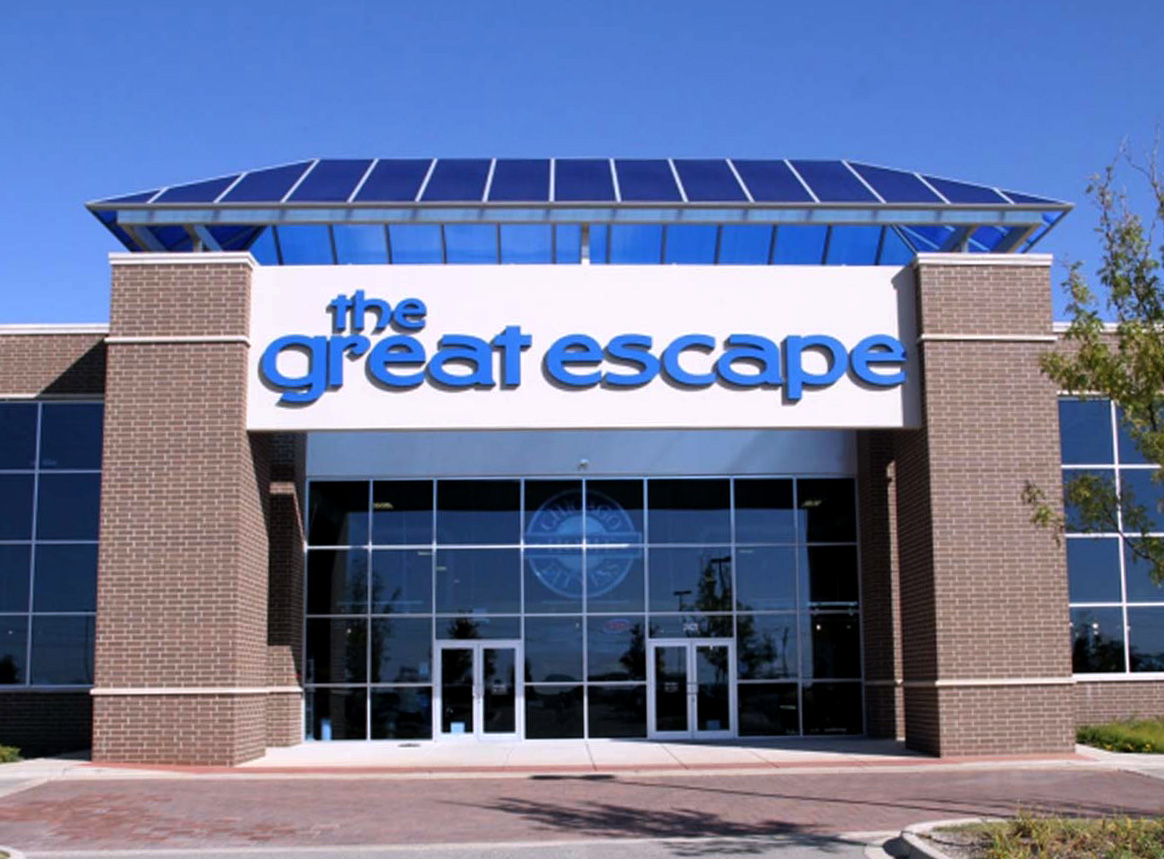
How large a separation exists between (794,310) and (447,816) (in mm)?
10925

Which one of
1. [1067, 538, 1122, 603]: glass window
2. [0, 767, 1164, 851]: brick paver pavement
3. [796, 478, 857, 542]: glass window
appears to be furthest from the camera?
[796, 478, 857, 542]: glass window

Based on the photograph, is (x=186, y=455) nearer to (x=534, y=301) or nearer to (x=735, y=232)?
(x=534, y=301)

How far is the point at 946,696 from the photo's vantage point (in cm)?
2056

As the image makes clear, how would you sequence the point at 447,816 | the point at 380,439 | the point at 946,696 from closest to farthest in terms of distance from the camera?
the point at 447,816
the point at 946,696
the point at 380,439

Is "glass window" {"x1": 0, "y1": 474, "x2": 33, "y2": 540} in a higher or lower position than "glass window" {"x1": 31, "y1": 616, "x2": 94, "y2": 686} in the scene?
higher

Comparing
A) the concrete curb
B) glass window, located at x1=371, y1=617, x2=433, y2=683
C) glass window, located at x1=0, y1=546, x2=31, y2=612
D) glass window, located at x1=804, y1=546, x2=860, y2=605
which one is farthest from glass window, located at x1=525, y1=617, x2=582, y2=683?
the concrete curb

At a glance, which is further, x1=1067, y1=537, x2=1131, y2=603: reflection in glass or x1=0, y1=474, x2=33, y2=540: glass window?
x1=0, y1=474, x2=33, y2=540: glass window

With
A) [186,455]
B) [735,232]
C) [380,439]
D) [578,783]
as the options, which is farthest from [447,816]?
[735,232]

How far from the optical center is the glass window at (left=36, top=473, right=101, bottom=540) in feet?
80.9

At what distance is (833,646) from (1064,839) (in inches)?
587

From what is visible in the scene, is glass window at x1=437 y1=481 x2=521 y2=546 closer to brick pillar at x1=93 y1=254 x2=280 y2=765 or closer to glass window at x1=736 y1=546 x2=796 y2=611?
glass window at x1=736 y1=546 x2=796 y2=611

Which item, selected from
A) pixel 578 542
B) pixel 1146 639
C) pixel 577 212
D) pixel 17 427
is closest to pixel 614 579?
pixel 578 542

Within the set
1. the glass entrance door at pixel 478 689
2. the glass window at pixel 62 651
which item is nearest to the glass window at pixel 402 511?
the glass entrance door at pixel 478 689

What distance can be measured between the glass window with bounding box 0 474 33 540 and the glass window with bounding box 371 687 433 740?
7.12 meters
